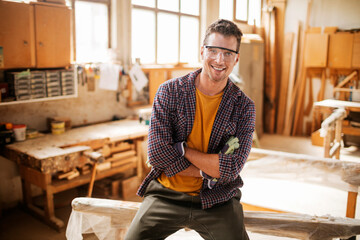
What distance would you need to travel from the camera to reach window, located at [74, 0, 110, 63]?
4121 mm

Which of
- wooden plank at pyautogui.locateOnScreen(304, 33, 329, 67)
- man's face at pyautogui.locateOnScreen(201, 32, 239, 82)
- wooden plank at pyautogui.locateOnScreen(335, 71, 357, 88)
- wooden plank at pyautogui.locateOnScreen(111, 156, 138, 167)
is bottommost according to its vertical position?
wooden plank at pyautogui.locateOnScreen(111, 156, 138, 167)

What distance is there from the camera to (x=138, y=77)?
15.5ft

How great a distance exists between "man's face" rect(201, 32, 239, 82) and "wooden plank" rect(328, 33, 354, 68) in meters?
5.53

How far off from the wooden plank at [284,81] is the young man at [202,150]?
577 centimetres

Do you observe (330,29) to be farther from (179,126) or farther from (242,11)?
(179,126)

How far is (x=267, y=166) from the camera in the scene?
3.03 metres

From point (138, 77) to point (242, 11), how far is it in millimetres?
3246

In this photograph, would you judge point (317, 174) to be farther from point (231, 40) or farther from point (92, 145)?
point (92, 145)

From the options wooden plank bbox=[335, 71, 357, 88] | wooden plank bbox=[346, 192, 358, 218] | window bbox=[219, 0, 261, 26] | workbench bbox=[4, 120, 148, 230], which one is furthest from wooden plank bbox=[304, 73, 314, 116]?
wooden plank bbox=[346, 192, 358, 218]

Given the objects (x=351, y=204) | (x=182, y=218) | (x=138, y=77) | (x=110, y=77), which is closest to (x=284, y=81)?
(x=138, y=77)

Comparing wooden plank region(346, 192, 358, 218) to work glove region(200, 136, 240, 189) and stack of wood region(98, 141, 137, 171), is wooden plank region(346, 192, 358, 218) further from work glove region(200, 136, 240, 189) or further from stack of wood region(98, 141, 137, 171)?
stack of wood region(98, 141, 137, 171)

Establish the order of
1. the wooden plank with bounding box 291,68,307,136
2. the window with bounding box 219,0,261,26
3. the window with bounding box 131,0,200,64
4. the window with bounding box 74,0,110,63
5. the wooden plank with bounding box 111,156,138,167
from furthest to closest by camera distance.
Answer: the wooden plank with bounding box 291,68,307,136 < the window with bounding box 219,0,261,26 < the window with bounding box 131,0,200,64 < the window with bounding box 74,0,110,63 < the wooden plank with bounding box 111,156,138,167

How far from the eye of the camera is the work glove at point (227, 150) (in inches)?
69.0

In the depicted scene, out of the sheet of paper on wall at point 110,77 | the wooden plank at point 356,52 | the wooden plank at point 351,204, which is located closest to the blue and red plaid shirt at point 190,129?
the wooden plank at point 351,204
